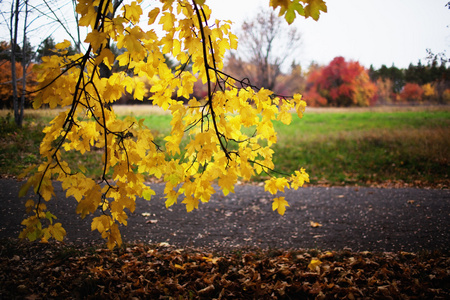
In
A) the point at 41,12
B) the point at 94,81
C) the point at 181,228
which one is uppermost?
the point at 41,12

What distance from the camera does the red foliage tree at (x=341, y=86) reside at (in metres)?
30.6

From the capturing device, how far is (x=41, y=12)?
7625 millimetres

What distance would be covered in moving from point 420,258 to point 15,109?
10.3 meters

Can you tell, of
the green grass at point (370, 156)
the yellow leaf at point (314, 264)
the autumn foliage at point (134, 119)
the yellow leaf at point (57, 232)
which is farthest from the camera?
the green grass at point (370, 156)

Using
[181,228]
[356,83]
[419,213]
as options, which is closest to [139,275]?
[181,228]

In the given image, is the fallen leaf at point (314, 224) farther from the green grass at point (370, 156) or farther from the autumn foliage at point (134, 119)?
the green grass at point (370, 156)

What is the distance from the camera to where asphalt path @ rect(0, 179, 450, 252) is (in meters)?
3.79

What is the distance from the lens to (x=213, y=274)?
294cm

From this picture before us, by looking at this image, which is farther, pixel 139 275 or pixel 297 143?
pixel 297 143

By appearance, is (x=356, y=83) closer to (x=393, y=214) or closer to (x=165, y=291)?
(x=393, y=214)

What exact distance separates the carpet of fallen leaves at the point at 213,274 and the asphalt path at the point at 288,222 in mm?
320

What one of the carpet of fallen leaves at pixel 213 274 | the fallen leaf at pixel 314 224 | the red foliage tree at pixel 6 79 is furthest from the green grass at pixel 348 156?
the carpet of fallen leaves at pixel 213 274

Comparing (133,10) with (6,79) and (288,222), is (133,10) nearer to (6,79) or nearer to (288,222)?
(288,222)

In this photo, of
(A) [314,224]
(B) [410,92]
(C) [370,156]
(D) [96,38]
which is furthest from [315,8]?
(B) [410,92]
